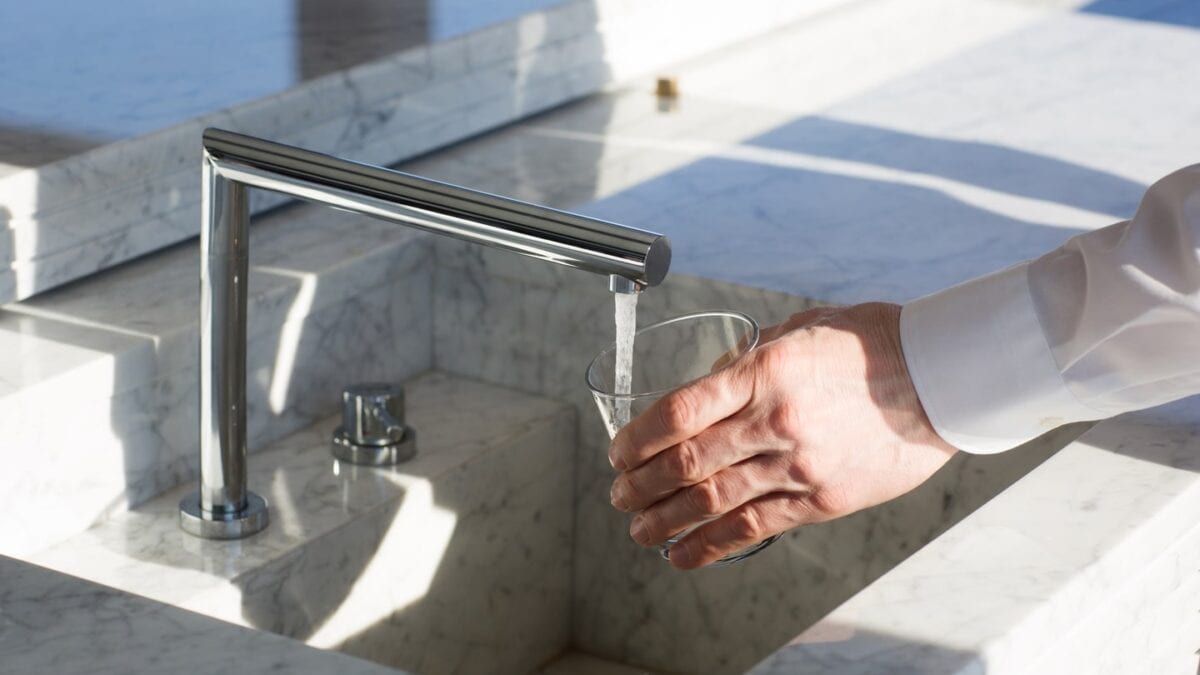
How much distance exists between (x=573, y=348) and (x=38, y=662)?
0.75 metres

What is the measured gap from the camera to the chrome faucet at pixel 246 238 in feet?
3.05

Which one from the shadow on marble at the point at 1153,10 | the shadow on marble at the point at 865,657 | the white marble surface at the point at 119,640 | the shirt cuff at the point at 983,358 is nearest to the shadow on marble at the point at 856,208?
the shirt cuff at the point at 983,358

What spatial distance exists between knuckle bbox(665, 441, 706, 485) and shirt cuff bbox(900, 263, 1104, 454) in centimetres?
15

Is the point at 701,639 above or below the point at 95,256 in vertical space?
below

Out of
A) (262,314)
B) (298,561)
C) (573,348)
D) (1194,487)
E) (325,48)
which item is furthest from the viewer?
(325,48)

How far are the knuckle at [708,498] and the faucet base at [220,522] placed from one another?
413mm

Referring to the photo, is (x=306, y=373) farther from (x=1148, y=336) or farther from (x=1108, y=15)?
(x=1108, y=15)

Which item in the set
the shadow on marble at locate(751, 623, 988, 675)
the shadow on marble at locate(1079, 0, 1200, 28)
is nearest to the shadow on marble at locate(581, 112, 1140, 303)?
the shadow on marble at locate(751, 623, 988, 675)

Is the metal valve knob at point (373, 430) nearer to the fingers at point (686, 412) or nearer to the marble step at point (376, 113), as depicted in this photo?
the marble step at point (376, 113)

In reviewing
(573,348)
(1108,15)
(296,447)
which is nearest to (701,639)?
(573,348)

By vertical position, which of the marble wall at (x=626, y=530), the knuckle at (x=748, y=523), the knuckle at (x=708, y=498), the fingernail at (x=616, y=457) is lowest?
the marble wall at (x=626, y=530)

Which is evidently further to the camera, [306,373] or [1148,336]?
[306,373]

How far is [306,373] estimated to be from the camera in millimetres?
1457

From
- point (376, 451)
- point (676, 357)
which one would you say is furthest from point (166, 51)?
point (676, 357)
